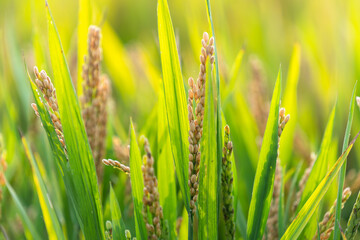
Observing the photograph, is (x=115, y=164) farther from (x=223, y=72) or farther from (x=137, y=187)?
(x=223, y=72)

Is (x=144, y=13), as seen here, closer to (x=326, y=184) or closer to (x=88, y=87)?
(x=88, y=87)

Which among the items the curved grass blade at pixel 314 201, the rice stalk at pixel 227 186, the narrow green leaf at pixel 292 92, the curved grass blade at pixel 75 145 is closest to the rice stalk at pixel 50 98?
the curved grass blade at pixel 75 145

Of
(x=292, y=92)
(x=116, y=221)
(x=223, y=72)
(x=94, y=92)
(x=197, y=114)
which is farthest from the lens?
(x=223, y=72)

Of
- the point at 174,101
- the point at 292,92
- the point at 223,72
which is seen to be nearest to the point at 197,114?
the point at 174,101

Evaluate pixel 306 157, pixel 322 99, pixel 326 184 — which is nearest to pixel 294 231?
pixel 326 184

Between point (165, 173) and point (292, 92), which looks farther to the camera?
point (292, 92)

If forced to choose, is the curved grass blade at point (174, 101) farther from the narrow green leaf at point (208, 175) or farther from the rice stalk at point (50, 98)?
the rice stalk at point (50, 98)
